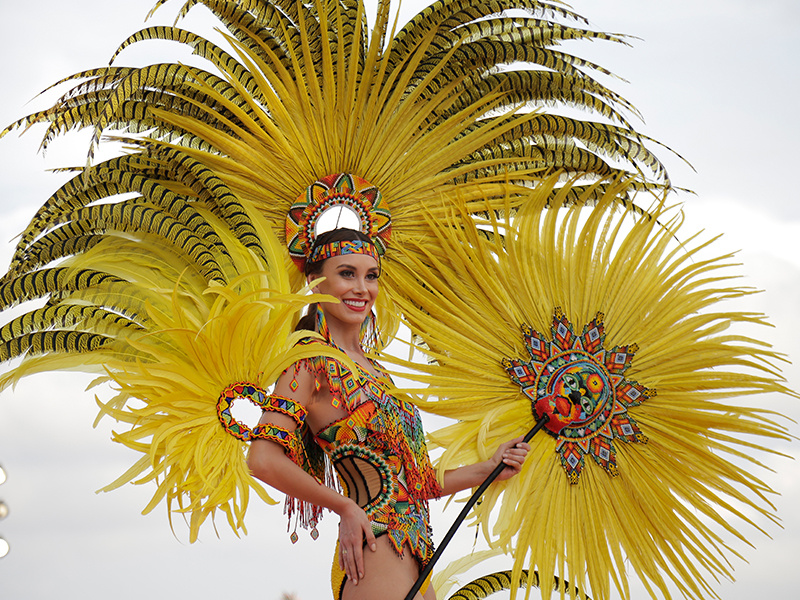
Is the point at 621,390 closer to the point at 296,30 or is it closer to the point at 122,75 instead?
the point at 296,30

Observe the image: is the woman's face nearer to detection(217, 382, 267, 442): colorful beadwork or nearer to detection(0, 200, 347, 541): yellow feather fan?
detection(0, 200, 347, 541): yellow feather fan

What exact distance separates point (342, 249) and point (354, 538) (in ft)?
3.05

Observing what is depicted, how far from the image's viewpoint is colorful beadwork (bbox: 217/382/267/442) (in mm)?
2738

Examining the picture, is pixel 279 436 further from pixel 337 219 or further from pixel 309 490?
pixel 337 219

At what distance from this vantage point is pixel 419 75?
3527mm

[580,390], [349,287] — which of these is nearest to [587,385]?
[580,390]

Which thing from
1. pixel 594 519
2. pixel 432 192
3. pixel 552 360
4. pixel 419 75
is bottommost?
pixel 594 519

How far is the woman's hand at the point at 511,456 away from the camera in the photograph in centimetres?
304

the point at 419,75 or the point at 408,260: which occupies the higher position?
the point at 419,75

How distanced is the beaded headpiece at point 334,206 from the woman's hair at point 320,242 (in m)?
0.06

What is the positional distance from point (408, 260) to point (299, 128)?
64 centimetres

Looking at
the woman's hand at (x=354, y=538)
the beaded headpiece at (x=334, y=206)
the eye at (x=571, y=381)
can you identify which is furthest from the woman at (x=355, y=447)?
the eye at (x=571, y=381)

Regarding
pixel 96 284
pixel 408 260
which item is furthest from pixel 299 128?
pixel 96 284

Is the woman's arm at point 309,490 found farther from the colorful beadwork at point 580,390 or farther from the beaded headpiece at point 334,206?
the colorful beadwork at point 580,390
